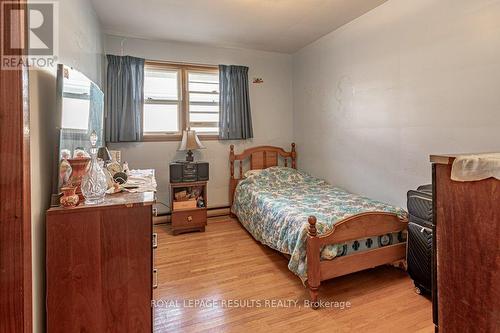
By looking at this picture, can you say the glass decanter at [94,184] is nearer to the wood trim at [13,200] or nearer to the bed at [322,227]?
the wood trim at [13,200]

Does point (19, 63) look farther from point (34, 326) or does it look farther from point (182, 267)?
point (182, 267)

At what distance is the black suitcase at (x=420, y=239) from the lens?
6.23 feet

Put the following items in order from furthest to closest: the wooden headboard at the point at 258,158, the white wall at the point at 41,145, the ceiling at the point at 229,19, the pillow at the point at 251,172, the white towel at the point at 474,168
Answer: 1. the wooden headboard at the point at 258,158
2. the pillow at the point at 251,172
3. the ceiling at the point at 229,19
4. the white wall at the point at 41,145
5. the white towel at the point at 474,168

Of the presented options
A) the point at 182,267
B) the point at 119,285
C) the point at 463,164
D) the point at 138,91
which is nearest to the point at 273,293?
the point at 182,267

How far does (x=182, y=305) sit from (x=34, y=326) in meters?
0.97

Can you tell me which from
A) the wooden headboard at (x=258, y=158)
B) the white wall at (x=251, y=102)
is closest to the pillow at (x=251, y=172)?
the wooden headboard at (x=258, y=158)

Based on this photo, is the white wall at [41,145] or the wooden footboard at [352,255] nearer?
the white wall at [41,145]

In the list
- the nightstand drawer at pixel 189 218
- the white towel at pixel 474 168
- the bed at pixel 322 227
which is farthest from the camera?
the nightstand drawer at pixel 189 218

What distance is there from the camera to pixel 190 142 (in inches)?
141

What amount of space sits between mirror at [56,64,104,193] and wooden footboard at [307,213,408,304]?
1608mm

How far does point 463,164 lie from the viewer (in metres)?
0.94

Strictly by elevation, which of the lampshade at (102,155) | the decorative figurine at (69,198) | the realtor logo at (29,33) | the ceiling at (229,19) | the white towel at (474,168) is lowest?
the decorative figurine at (69,198)

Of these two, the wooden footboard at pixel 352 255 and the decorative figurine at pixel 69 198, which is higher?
the decorative figurine at pixel 69 198

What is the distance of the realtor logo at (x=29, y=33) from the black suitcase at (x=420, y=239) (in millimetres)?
2449
